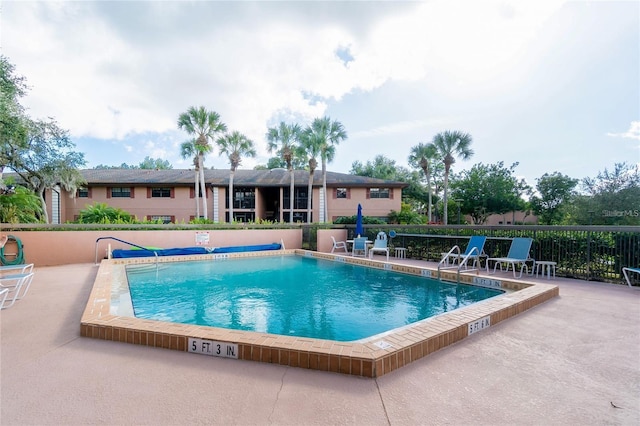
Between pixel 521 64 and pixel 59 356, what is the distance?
14.1 m

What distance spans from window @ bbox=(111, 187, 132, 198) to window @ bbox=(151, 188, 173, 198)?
185cm

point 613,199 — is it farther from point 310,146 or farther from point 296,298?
point 296,298

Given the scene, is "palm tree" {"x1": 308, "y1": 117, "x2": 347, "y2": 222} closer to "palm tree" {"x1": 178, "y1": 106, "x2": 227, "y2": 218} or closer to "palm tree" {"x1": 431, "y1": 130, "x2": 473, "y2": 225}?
"palm tree" {"x1": 178, "y1": 106, "x2": 227, "y2": 218}

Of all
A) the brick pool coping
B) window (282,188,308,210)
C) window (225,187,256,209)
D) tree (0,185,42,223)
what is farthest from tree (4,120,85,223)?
the brick pool coping

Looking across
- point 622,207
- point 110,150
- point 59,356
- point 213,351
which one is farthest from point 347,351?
point 110,150

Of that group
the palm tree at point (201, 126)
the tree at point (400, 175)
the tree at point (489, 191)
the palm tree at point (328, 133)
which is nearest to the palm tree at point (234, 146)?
the palm tree at point (201, 126)

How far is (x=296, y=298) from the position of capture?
6.44 m

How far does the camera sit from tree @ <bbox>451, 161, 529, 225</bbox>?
33.2m

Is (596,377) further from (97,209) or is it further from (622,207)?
(622,207)

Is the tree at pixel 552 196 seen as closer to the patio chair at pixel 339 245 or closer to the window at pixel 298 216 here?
the window at pixel 298 216

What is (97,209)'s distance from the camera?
664 inches

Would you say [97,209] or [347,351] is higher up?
[97,209]

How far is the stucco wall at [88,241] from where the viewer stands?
1024cm

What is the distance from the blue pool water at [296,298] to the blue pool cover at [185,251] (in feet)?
3.65
